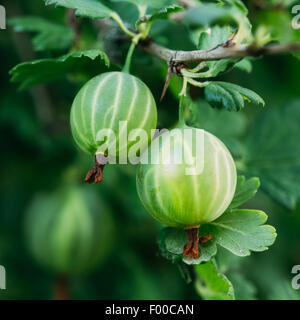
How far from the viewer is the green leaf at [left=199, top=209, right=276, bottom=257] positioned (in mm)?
654

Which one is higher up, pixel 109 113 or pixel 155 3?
pixel 155 3

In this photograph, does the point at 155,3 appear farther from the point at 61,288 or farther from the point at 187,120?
the point at 61,288

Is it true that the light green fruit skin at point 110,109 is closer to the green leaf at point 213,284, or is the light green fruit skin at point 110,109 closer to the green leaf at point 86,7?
the green leaf at point 86,7

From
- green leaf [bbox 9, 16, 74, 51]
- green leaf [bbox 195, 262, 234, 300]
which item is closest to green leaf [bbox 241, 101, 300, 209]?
green leaf [bbox 195, 262, 234, 300]

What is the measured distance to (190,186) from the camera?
1.90 ft

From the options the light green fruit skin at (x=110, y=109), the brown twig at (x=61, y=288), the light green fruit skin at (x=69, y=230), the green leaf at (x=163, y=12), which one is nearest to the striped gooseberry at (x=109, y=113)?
the light green fruit skin at (x=110, y=109)

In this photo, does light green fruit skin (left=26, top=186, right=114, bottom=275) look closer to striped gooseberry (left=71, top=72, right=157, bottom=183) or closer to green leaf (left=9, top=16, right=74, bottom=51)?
green leaf (left=9, top=16, right=74, bottom=51)

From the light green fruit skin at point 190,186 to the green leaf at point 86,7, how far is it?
0.25 m

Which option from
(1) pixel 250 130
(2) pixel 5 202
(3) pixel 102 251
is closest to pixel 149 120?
(1) pixel 250 130

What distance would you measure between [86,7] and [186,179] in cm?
34

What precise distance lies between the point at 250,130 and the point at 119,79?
0.67 metres

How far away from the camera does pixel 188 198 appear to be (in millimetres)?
582

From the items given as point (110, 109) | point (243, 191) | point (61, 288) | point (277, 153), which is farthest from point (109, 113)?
point (61, 288)
